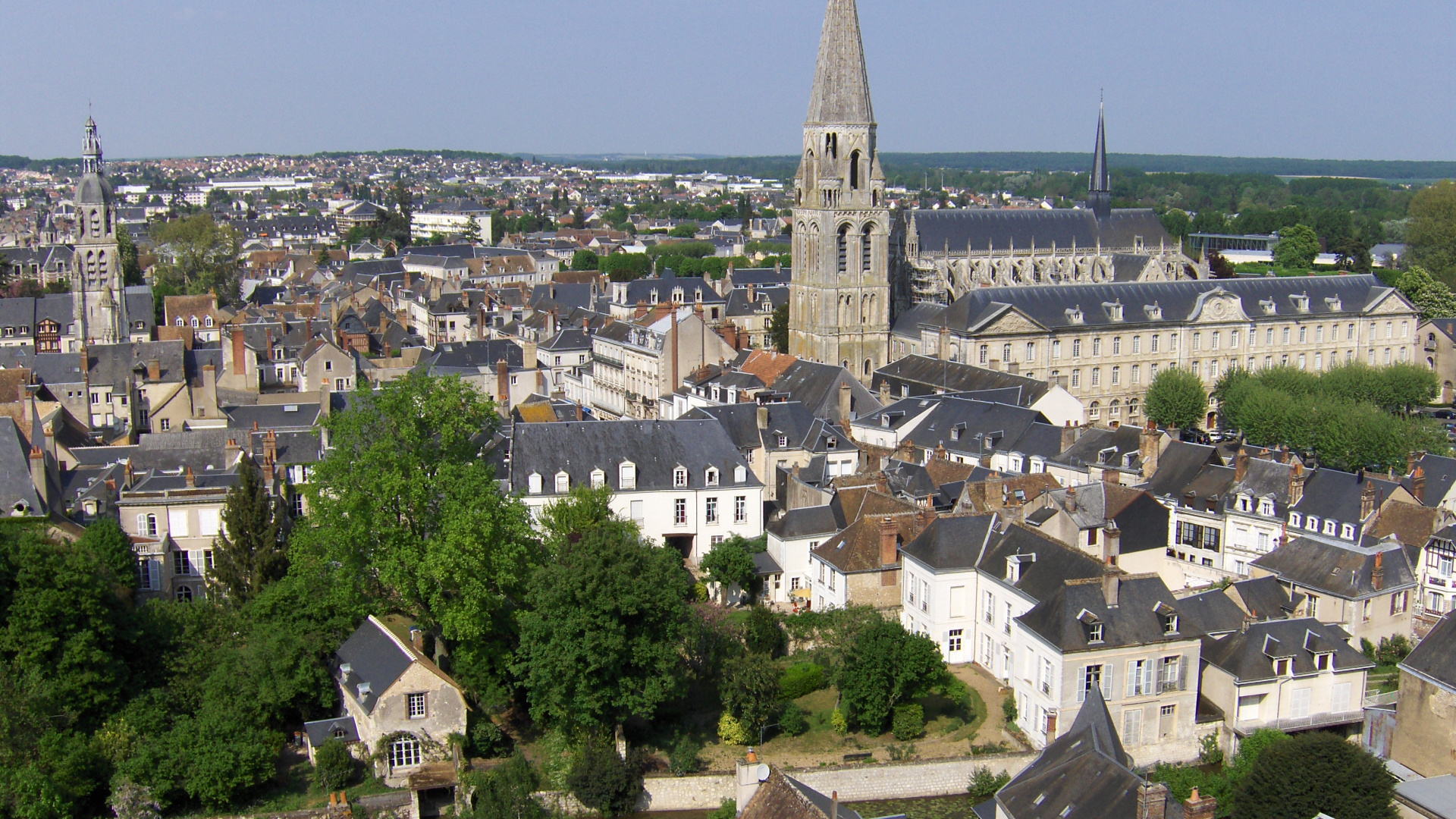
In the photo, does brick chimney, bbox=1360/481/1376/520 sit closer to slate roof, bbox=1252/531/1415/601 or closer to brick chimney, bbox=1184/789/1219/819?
slate roof, bbox=1252/531/1415/601

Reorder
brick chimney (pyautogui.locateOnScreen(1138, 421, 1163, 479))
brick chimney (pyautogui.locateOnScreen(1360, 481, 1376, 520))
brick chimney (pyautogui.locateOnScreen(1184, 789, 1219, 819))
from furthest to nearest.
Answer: brick chimney (pyautogui.locateOnScreen(1138, 421, 1163, 479))
brick chimney (pyautogui.locateOnScreen(1360, 481, 1376, 520))
brick chimney (pyautogui.locateOnScreen(1184, 789, 1219, 819))

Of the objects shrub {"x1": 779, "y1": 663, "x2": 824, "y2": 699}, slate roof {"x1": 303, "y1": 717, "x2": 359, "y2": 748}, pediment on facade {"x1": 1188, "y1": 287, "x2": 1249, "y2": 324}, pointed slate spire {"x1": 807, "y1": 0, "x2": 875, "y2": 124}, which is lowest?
shrub {"x1": 779, "y1": 663, "x2": 824, "y2": 699}

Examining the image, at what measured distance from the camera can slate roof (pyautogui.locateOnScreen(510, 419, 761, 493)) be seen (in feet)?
131

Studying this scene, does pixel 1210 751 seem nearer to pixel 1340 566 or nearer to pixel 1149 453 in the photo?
pixel 1340 566

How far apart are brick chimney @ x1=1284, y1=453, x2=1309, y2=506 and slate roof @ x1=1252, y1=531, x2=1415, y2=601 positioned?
3153mm

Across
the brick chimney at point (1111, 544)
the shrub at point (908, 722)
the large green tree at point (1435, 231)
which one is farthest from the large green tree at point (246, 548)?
the large green tree at point (1435, 231)

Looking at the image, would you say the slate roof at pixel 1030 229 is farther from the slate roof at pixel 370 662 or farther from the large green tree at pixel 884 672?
the slate roof at pixel 370 662

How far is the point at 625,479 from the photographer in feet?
131

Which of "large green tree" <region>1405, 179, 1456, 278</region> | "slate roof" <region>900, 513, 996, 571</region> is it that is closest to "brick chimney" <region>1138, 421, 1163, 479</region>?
"slate roof" <region>900, 513, 996, 571</region>

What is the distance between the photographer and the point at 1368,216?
17762 centimetres

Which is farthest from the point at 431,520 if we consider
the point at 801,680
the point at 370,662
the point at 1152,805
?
the point at 1152,805

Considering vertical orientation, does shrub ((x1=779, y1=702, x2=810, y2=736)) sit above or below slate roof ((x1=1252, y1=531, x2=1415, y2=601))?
below

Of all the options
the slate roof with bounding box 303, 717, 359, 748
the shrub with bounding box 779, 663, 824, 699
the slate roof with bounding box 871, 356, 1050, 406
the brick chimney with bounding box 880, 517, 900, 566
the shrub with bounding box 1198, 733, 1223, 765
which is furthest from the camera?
the slate roof with bounding box 871, 356, 1050, 406

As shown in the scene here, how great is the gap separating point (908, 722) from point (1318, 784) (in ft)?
31.4
